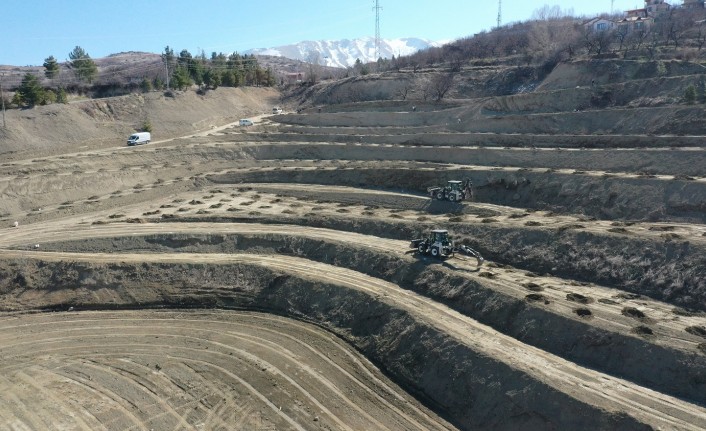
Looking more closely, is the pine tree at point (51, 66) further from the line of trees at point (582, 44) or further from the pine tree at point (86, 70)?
the line of trees at point (582, 44)

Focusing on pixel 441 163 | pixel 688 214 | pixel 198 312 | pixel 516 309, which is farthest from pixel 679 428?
pixel 441 163

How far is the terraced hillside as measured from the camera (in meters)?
21.2

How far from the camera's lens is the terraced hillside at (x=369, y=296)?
836 inches

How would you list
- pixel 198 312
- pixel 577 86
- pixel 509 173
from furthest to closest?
pixel 577 86, pixel 509 173, pixel 198 312

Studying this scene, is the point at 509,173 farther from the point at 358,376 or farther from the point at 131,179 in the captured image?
the point at 131,179

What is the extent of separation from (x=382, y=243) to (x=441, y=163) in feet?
60.4

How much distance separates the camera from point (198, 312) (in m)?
31.3

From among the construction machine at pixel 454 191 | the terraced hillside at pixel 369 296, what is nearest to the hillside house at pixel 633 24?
the terraced hillside at pixel 369 296

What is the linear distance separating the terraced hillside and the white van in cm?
1201

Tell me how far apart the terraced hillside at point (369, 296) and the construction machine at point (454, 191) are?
965 millimetres

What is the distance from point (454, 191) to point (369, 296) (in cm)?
1567

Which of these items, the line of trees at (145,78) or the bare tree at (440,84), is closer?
the line of trees at (145,78)

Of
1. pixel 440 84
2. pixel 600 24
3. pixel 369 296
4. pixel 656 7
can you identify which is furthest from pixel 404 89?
pixel 656 7

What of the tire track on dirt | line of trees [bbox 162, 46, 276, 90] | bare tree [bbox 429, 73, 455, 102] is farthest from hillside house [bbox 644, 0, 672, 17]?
the tire track on dirt
